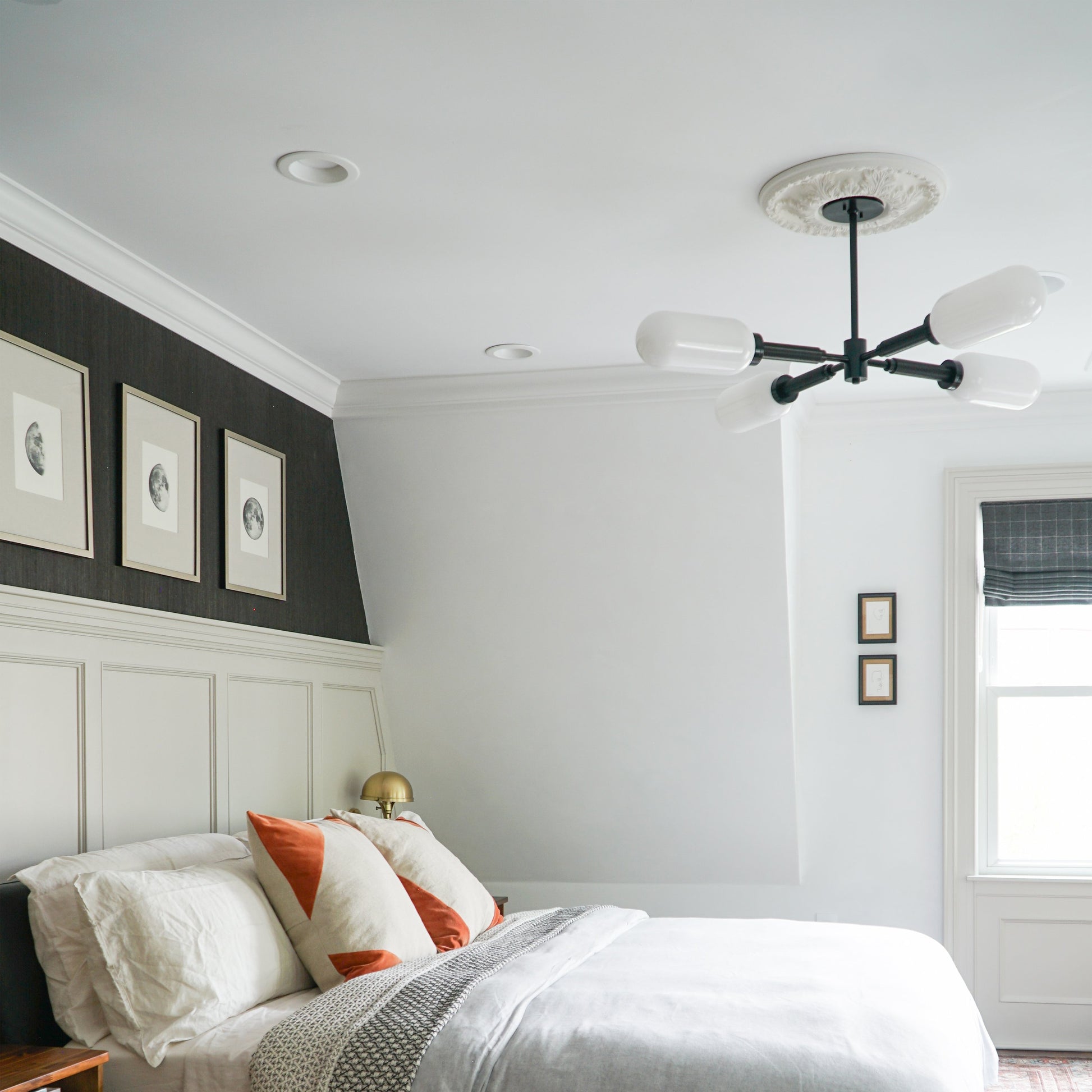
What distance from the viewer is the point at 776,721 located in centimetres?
455

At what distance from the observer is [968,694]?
15.4ft

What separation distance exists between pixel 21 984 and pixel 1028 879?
3.81m

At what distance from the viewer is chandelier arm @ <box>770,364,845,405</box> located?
2.46 metres

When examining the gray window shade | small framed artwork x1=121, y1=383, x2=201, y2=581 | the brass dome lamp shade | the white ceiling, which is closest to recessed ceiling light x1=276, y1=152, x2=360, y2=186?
the white ceiling

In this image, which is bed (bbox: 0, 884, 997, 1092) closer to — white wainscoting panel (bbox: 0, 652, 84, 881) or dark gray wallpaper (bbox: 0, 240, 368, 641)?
white wainscoting panel (bbox: 0, 652, 84, 881)

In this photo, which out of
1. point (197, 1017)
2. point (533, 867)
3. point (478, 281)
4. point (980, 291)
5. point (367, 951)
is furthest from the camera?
point (533, 867)

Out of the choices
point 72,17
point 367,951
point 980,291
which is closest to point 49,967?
point 367,951

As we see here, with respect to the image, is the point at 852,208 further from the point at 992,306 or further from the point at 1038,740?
the point at 1038,740

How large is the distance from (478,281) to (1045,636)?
9.79ft

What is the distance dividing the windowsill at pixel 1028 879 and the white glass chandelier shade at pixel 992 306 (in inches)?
122

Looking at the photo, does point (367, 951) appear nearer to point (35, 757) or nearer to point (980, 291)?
point (35, 757)

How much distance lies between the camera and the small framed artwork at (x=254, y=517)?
3.66m

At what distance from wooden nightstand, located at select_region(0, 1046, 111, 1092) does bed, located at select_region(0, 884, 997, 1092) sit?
113 mm

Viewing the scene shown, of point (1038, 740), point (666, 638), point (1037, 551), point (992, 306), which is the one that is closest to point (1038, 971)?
point (1038, 740)
